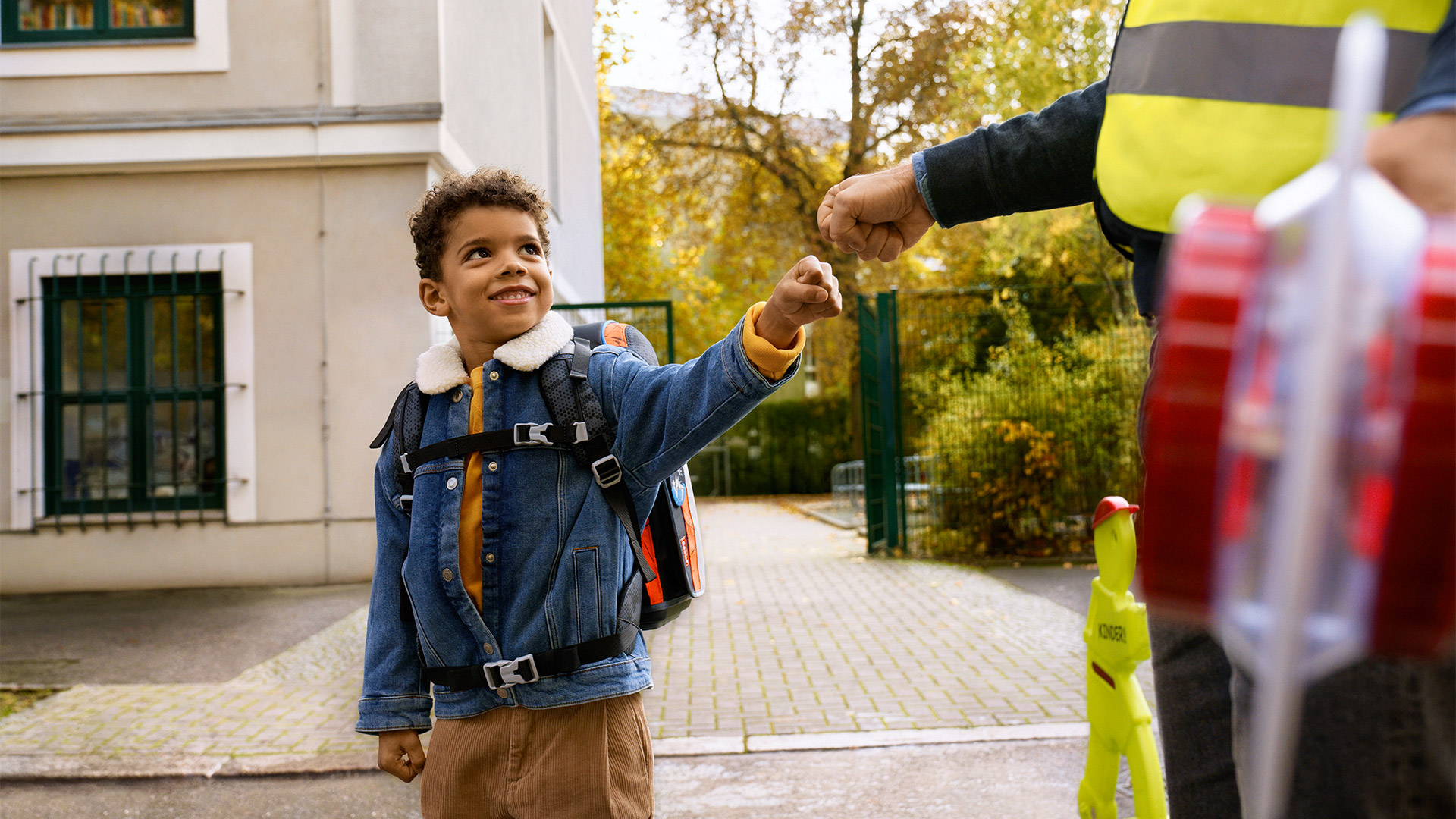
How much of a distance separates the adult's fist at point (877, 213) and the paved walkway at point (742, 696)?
3.10 meters

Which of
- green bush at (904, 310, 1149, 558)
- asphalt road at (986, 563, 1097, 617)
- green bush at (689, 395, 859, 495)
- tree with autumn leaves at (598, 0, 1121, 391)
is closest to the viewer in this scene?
asphalt road at (986, 563, 1097, 617)

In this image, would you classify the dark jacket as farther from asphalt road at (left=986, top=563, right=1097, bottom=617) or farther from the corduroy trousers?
asphalt road at (left=986, top=563, right=1097, bottom=617)

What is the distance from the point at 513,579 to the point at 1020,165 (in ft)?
3.88

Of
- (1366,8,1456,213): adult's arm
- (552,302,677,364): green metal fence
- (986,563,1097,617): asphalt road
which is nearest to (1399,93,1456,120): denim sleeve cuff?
(1366,8,1456,213): adult's arm

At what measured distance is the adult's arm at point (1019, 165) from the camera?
62.4 inches

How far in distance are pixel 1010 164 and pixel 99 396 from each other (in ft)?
28.6

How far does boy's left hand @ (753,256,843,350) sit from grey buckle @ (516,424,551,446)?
1.86 ft

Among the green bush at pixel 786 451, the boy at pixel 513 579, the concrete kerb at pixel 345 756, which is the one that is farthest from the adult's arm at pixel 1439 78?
the green bush at pixel 786 451

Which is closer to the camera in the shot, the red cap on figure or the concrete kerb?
the red cap on figure

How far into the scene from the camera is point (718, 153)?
21500 millimetres

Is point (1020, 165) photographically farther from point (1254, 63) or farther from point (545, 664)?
point (545, 664)

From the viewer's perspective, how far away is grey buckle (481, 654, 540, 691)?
193 cm

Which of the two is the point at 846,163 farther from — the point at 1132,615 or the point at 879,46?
the point at 1132,615

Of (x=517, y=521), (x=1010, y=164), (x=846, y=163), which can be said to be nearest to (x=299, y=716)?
(x=517, y=521)
